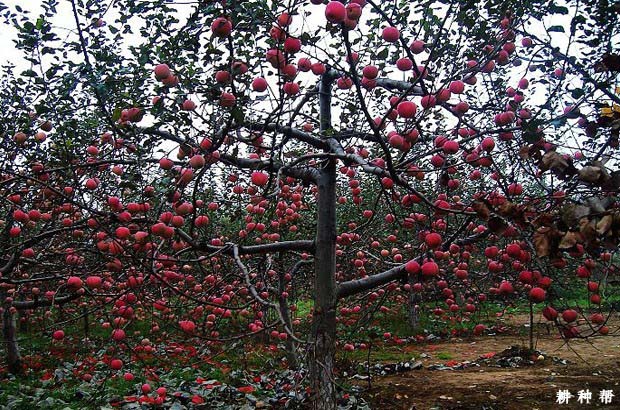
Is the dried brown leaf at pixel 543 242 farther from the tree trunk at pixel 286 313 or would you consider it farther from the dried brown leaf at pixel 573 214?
the tree trunk at pixel 286 313

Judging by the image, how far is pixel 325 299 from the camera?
3705 millimetres

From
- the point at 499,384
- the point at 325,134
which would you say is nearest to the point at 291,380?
the point at 499,384

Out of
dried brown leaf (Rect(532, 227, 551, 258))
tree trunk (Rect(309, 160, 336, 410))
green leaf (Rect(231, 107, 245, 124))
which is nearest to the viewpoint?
dried brown leaf (Rect(532, 227, 551, 258))

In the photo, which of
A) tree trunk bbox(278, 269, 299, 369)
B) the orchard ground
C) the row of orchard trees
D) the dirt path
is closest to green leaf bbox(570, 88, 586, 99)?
the row of orchard trees

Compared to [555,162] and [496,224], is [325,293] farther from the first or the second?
[555,162]

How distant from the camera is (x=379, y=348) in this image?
937 centimetres

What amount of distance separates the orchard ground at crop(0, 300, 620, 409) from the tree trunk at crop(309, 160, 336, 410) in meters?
0.34

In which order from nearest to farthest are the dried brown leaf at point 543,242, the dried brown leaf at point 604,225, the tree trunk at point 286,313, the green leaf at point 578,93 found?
the dried brown leaf at point 604,225 → the dried brown leaf at point 543,242 → the green leaf at point 578,93 → the tree trunk at point 286,313

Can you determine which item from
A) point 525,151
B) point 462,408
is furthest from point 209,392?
point 525,151

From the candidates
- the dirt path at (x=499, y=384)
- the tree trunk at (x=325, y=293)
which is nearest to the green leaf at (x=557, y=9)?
the tree trunk at (x=325, y=293)

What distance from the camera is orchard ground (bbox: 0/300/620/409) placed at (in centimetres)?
531

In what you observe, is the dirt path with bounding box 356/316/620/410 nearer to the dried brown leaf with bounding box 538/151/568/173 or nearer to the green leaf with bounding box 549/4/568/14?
the green leaf with bounding box 549/4/568/14

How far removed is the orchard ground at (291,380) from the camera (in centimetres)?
531

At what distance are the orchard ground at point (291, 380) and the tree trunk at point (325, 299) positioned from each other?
13.3 inches
